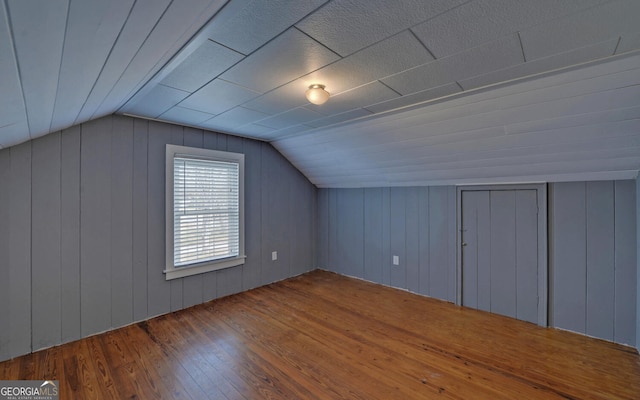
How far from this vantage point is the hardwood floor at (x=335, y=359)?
1.90 meters

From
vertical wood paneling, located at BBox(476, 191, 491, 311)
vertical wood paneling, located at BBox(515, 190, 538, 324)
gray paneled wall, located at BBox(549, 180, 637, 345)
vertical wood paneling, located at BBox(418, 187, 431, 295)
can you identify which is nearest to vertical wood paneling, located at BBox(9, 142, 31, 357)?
vertical wood paneling, located at BBox(418, 187, 431, 295)

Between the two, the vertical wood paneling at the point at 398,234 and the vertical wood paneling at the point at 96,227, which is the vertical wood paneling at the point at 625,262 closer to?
the vertical wood paneling at the point at 398,234

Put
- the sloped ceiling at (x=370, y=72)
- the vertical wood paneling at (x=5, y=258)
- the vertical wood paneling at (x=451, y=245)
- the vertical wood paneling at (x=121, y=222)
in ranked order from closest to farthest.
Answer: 1. the sloped ceiling at (x=370, y=72)
2. the vertical wood paneling at (x=5, y=258)
3. the vertical wood paneling at (x=121, y=222)
4. the vertical wood paneling at (x=451, y=245)

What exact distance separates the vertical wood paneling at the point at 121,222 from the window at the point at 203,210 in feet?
1.18

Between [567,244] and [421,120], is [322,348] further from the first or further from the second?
[567,244]

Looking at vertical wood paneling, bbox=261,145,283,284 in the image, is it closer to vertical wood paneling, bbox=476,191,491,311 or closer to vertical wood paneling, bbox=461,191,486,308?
vertical wood paneling, bbox=461,191,486,308

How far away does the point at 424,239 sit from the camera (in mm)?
3736

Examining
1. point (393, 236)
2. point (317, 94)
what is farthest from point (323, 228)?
point (317, 94)

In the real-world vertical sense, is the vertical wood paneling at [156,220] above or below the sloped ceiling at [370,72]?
below

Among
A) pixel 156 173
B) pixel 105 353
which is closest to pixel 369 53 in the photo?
pixel 156 173

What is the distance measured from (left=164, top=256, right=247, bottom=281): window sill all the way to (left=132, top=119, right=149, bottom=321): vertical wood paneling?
0.84 ft

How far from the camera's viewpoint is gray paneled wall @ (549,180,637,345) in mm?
2443

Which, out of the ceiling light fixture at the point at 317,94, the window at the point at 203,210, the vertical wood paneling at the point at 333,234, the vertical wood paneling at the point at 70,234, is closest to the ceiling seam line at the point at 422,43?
the ceiling light fixture at the point at 317,94

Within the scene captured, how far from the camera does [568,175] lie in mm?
2639
